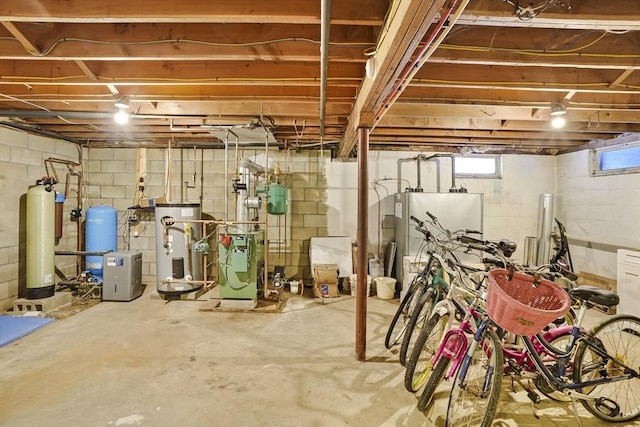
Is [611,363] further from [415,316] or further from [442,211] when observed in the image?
[442,211]

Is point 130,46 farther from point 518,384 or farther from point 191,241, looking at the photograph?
point 518,384

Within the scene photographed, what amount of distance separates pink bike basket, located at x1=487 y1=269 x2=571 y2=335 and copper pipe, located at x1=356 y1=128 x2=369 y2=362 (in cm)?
107

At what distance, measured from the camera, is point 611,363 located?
5.92ft

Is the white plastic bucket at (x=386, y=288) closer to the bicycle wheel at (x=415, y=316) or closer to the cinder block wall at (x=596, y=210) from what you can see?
the bicycle wheel at (x=415, y=316)

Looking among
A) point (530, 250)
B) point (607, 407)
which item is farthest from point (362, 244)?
point (530, 250)

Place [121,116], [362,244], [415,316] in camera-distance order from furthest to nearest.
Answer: [121,116]
[362,244]
[415,316]

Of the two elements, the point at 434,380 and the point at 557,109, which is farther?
the point at 557,109

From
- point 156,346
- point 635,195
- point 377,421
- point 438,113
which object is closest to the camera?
point 377,421

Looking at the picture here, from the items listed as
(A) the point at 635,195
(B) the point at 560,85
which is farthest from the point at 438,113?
(A) the point at 635,195

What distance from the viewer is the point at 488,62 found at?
203 cm

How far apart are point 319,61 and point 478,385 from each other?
250 centimetres

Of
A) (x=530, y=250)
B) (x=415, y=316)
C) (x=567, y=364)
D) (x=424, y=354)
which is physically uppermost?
(x=530, y=250)

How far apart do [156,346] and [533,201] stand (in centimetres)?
559

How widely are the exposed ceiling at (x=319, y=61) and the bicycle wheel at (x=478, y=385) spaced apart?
1.59 meters
